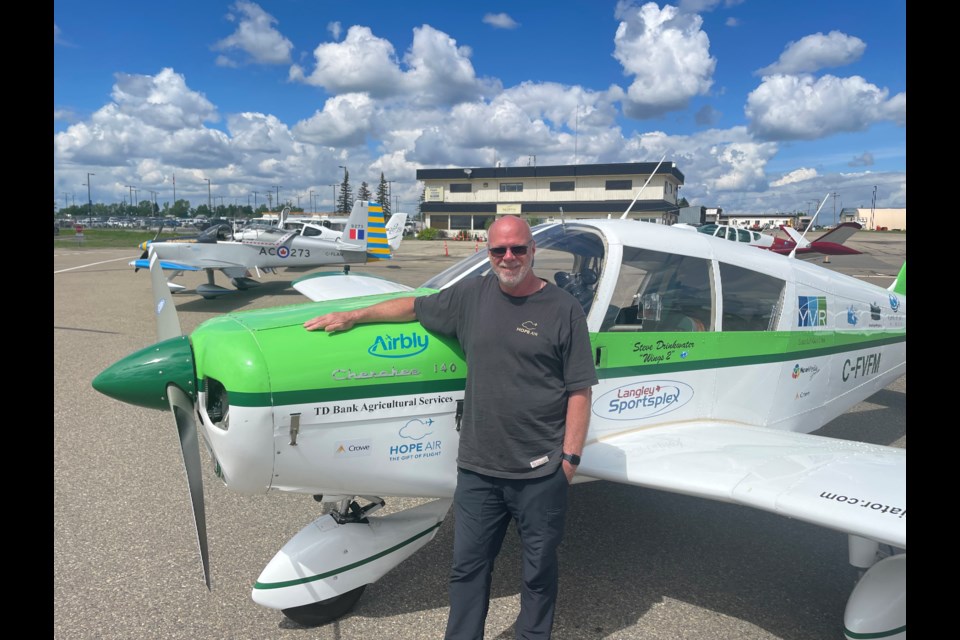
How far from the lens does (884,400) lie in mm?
6863

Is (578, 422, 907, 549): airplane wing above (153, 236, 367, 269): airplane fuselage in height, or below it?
below

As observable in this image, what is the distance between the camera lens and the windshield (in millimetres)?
3309

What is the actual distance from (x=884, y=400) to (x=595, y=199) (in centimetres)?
5912

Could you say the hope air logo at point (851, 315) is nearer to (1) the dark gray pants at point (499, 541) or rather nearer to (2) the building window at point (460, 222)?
(1) the dark gray pants at point (499, 541)

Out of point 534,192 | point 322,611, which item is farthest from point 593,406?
point 534,192

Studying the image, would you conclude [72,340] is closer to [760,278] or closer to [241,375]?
[241,375]

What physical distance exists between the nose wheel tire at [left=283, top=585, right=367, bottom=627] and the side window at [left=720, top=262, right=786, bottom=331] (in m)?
2.61

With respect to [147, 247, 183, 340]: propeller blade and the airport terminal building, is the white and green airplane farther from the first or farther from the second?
the airport terminal building

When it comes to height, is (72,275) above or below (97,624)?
above

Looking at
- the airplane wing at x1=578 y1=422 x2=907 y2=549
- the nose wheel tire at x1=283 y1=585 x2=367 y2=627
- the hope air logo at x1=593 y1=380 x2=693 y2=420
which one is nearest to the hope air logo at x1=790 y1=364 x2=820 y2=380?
the airplane wing at x1=578 y1=422 x2=907 y2=549

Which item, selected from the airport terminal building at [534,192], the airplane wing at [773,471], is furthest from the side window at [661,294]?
the airport terminal building at [534,192]

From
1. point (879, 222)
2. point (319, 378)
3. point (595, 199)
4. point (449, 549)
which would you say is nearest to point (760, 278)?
point (449, 549)

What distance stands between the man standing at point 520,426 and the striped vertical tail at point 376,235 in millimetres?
17965
